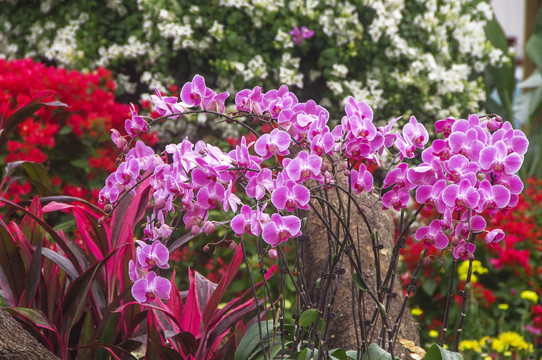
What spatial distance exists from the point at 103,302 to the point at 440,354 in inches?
40.3

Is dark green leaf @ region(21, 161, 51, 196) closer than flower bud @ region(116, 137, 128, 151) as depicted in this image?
No

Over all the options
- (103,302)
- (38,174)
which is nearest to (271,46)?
(38,174)

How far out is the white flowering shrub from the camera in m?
4.30

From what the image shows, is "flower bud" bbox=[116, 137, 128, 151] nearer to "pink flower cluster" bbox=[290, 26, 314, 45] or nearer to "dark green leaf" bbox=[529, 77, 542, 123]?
"pink flower cluster" bbox=[290, 26, 314, 45]

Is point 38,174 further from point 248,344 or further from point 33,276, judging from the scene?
point 248,344

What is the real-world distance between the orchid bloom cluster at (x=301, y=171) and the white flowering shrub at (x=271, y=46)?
295 cm

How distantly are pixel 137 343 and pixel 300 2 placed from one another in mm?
3324

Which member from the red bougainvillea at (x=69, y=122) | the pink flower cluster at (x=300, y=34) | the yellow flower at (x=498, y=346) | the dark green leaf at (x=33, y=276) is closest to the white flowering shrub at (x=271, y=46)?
the pink flower cluster at (x=300, y=34)

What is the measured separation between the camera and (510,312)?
3.41 metres

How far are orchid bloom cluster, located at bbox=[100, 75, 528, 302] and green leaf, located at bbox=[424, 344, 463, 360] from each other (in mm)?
218

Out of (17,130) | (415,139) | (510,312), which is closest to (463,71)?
(510,312)

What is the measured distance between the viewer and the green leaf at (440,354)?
125 cm

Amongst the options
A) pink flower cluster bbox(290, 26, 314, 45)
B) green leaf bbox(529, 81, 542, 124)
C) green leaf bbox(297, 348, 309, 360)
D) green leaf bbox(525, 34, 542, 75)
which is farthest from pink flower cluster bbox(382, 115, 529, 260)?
green leaf bbox(529, 81, 542, 124)

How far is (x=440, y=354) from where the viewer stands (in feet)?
4.26
